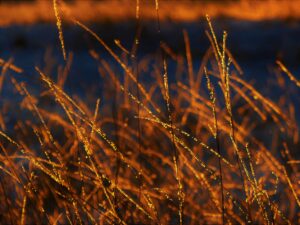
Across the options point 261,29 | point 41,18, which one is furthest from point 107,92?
point 41,18

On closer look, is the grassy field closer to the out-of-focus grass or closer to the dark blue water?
the dark blue water

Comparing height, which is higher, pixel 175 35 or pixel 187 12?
pixel 187 12

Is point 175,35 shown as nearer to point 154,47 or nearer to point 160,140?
point 154,47

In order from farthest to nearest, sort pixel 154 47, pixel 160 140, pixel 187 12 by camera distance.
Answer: pixel 187 12
pixel 154 47
pixel 160 140

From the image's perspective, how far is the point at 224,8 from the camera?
900cm

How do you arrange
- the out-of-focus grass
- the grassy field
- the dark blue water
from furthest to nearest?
the out-of-focus grass < the dark blue water < the grassy field

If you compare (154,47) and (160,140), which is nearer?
(160,140)

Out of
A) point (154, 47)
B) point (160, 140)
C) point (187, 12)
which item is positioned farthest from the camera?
point (187, 12)

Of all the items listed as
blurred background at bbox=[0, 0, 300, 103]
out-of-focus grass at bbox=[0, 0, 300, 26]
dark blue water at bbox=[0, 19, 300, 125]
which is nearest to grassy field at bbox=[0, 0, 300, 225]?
dark blue water at bbox=[0, 19, 300, 125]

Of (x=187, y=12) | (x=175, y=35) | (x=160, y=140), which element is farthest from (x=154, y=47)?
(x=160, y=140)

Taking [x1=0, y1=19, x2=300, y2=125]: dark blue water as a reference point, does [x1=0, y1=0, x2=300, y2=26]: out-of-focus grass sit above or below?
above

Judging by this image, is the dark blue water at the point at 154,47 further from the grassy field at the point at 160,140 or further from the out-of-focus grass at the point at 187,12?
the out-of-focus grass at the point at 187,12

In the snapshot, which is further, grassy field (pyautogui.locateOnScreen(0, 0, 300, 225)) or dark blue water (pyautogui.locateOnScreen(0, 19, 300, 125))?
dark blue water (pyautogui.locateOnScreen(0, 19, 300, 125))

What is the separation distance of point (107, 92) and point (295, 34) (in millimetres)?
2648
